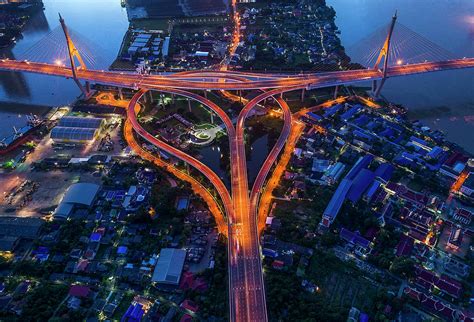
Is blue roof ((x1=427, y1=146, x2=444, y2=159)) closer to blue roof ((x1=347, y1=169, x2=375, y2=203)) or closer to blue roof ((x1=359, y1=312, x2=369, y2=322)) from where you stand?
blue roof ((x1=347, y1=169, x2=375, y2=203))

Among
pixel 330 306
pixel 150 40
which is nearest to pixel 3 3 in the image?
pixel 150 40

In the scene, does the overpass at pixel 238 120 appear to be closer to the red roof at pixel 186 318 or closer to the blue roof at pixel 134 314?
the red roof at pixel 186 318

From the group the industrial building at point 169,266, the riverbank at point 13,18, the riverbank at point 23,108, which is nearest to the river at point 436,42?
the industrial building at point 169,266

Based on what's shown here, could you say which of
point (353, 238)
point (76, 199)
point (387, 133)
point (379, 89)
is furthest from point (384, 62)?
point (76, 199)

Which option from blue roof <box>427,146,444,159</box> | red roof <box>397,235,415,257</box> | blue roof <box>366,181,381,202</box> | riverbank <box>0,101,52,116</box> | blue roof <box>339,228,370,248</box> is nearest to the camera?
red roof <box>397,235,415,257</box>

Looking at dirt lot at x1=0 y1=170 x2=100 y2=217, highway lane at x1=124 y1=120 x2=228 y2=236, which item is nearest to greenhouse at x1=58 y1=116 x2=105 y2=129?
highway lane at x1=124 y1=120 x2=228 y2=236

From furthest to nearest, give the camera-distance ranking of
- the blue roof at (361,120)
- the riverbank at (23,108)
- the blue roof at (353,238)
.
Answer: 1. the riverbank at (23,108)
2. the blue roof at (361,120)
3. the blue roof at (353,238)
